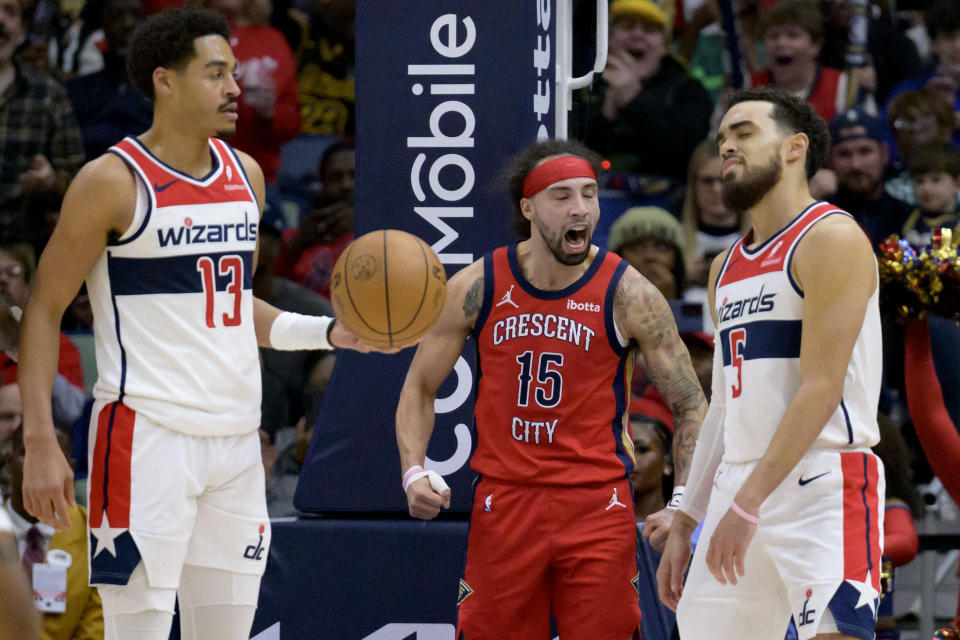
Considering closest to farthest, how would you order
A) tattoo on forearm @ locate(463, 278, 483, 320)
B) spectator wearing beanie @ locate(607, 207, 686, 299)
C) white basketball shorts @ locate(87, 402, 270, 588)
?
white basketball shorts @ locate(87, 402, 270, 588)
tattoo on forearm @ locate(463, 278, 483, 320)
spectator wearing beanie @ locate(607, 207, 686, 299)

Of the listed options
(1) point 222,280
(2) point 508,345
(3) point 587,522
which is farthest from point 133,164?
(3) point 587,522

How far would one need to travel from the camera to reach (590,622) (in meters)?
4.34

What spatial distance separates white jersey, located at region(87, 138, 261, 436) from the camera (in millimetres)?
4148

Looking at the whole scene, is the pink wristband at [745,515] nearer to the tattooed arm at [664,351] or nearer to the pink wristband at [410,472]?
the tattooed arm at [664,351]

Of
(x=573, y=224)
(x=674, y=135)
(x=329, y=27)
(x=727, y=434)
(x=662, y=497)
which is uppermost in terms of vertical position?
(x=329, y=27)

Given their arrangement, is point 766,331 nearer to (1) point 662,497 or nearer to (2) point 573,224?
(2) point 573,224

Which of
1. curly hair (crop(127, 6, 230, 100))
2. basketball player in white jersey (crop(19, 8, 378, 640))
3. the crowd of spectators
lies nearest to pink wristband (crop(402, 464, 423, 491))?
basketball player in white jersey (crop(19, 8, 378, 640))

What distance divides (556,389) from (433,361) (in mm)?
472

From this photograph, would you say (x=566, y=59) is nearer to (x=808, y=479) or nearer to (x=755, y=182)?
(x=755, y=182)

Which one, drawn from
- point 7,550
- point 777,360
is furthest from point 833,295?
point 7,550

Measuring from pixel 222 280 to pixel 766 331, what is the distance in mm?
1627

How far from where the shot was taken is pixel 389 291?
14.2ft

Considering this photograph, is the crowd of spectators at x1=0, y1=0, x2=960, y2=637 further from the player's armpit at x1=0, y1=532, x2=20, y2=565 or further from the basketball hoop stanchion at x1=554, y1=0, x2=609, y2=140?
the player's armpit at x1=0, y1=532, x2=20, y2=565

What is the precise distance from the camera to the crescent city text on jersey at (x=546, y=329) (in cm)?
452
